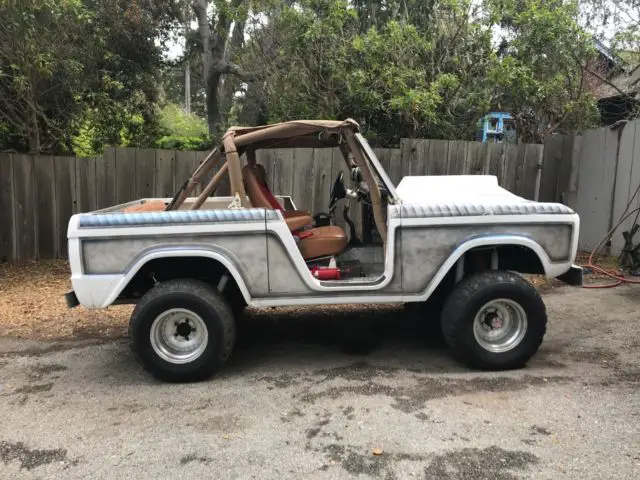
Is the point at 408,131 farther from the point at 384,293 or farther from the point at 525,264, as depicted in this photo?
the point at 384,293

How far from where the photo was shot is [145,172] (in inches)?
310

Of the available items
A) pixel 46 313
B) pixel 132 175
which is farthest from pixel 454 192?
pixel 132 175

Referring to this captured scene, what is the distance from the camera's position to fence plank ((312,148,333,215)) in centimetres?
767

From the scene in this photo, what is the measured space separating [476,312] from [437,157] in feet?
13.0

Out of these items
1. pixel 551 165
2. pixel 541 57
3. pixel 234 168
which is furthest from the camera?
pixel 541 57

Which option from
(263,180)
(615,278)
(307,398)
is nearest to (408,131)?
(615,278)

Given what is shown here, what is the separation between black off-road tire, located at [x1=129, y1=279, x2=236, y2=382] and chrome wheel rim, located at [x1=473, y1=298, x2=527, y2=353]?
6.54 feet

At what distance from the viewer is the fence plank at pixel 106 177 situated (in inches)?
306

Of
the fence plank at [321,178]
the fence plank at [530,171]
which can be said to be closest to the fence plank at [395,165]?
the fence plank at [321,178]

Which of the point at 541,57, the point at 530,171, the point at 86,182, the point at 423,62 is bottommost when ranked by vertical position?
the point at 86,182

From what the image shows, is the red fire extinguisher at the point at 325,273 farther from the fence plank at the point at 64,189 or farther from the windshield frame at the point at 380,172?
the fence plank at the point at 64,189

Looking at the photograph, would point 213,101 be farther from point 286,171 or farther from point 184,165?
point 286,171

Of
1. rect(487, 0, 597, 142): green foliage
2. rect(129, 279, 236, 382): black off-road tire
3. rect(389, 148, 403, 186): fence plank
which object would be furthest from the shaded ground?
rect(487, 0, 597, 142): green foliage

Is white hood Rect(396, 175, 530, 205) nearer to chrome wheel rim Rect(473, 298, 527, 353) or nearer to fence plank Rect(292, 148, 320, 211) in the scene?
chrome wheel rim Rect(473, 298, 527, 353)
